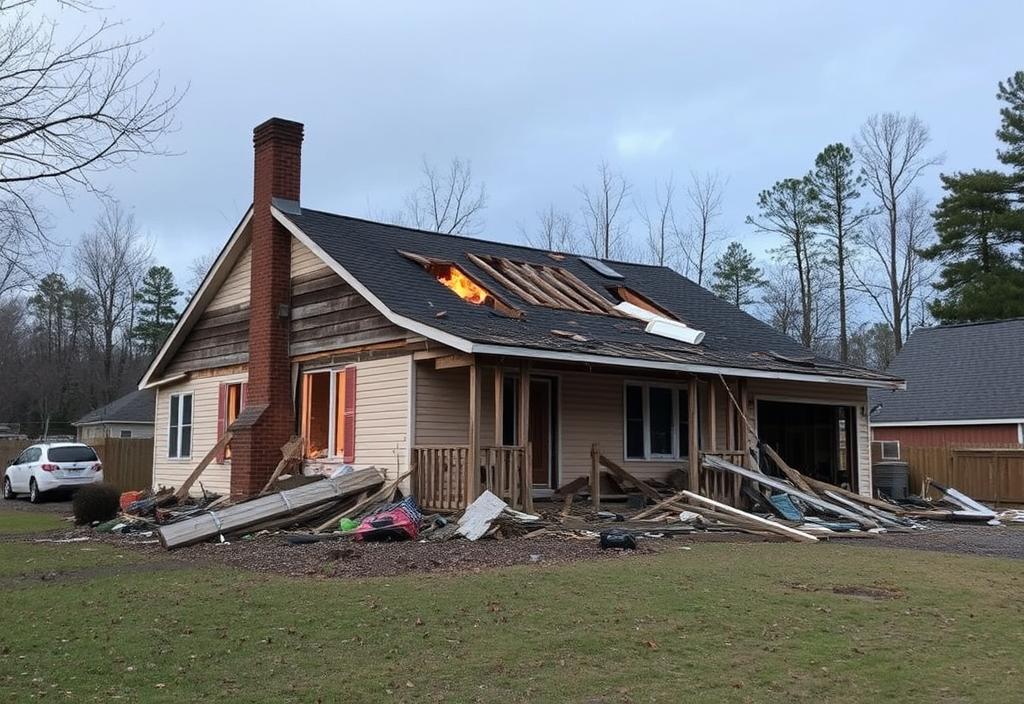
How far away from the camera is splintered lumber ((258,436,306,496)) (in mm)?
16094

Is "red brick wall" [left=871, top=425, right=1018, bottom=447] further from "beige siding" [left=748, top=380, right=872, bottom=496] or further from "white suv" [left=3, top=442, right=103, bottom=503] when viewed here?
"white suv" [left=3, top=442, right=103, bottom=503]

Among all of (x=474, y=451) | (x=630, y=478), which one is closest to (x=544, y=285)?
(x=630, y=478)

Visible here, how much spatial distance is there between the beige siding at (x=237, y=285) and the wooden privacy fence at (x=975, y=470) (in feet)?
53.5

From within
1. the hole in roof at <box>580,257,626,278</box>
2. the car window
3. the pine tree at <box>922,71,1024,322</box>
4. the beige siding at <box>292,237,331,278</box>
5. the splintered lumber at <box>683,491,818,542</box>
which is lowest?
the splintered lumber at <box>683,491,818,542</box>

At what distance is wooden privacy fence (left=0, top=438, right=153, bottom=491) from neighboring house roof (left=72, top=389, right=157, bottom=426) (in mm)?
19431

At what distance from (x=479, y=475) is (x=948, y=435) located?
61.5 feet

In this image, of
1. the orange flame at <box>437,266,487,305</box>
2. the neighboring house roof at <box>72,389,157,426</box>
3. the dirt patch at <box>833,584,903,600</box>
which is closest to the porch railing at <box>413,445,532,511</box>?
the orange flame at <box>437,266,487,305</box>

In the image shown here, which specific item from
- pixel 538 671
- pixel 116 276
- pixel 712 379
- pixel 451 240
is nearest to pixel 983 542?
pixel 712 379

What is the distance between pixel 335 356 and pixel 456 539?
544 cm

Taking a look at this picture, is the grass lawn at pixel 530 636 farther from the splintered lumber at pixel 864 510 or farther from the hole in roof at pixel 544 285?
the hole in roof at pixel 544 285

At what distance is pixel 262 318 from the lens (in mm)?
17562

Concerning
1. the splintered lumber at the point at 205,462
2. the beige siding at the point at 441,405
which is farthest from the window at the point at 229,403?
the beige siding at the point at 441,405

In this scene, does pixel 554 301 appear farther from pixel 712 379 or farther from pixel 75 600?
pixel 75 600

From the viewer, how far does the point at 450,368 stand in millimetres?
14766
